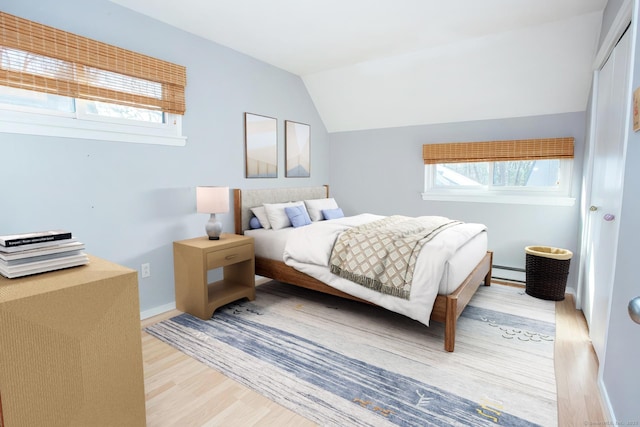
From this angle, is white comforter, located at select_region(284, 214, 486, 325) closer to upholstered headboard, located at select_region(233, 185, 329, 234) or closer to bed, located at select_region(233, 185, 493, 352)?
bed, located at select_region(233, 185, 493, 352)

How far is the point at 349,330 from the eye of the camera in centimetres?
266

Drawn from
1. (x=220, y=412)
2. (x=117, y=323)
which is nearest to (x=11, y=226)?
(x=117, y=323)

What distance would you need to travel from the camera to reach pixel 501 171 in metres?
4.08

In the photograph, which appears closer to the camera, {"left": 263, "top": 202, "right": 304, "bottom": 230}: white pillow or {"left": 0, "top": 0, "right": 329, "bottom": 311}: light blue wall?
{"left": 0, "top": 0, "right": 329, "bottom": 311}: light blue wall

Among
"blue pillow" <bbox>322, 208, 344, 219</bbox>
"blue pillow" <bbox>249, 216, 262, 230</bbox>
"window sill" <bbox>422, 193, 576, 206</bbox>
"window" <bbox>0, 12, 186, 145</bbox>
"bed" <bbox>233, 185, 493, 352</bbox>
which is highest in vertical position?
"window" <bbox>0, 12, 186, 145</bbox>

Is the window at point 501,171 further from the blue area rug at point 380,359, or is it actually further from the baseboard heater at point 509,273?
the blue area rug at point 380,359

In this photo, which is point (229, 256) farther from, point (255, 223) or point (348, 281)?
point (348, 281)

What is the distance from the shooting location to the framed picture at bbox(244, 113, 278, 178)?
3748 millimetres

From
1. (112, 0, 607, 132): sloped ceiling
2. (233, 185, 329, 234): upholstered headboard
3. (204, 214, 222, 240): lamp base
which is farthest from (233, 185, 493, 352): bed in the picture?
(112, 0, 607, 132): sloped ceiling

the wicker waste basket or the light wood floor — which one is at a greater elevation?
the wicker waste basket

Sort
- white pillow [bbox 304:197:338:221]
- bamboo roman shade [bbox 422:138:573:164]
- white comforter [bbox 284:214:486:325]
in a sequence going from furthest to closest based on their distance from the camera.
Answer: white pillow [bbox 304:197:338:221] < bamboo roman shade [bbox 422:138:573:164] < white comforter [bbox 284:214:486:325]

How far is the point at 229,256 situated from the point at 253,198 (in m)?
0.99

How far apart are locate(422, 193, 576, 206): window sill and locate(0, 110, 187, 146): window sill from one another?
10.2ft

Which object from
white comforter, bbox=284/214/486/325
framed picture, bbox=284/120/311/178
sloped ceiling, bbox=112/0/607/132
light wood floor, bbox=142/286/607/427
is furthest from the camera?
framed picture, bbox=284/120/311/178
